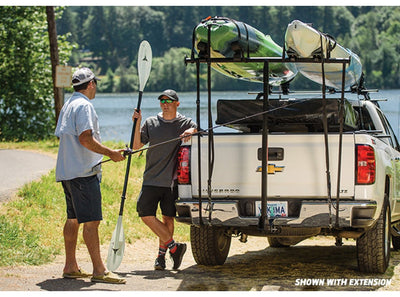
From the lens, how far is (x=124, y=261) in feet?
30.7

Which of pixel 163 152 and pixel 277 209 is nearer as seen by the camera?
pixel 277 209

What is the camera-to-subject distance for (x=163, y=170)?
8156mm

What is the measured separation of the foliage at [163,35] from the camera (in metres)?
35.5

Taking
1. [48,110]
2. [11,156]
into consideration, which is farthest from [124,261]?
[48,110]

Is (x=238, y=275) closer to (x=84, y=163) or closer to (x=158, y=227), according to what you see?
(x=158, y=227)

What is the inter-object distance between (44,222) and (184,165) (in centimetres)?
387

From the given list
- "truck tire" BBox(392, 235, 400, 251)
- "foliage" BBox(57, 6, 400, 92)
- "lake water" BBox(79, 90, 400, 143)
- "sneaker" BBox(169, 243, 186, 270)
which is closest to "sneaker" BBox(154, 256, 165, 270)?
"sneaker" BBox(169, 243, 186, 270)

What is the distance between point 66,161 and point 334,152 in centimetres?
245

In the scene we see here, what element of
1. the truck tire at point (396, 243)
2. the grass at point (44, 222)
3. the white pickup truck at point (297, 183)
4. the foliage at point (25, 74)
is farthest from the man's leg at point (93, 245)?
the foliage at point (25, 74)

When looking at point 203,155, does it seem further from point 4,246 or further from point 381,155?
point 4,246

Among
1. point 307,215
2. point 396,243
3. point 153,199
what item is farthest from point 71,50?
point 307,215

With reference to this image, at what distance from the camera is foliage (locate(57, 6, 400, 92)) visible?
116 feet

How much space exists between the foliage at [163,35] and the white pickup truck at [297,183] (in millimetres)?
26733

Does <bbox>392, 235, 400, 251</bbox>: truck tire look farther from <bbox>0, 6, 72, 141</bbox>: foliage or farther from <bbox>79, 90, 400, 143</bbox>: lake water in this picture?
<bbox>0, 6, 72, 141</bbox>: foliage
